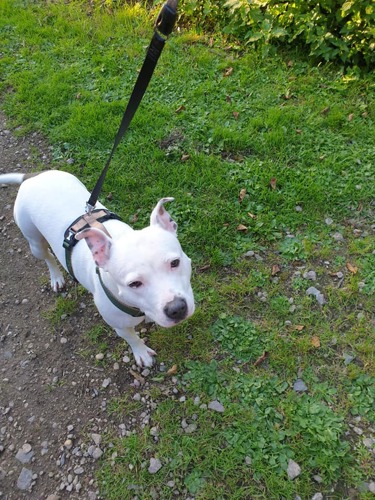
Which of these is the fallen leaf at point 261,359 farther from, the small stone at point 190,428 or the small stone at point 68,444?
the small stone at point 68,444

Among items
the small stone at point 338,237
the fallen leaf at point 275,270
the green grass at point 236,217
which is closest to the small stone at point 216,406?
the green grass at point 236,217

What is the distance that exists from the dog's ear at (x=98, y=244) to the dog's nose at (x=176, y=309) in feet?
1.89

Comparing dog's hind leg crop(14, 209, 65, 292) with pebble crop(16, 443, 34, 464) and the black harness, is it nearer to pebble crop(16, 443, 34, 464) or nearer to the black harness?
the black harness

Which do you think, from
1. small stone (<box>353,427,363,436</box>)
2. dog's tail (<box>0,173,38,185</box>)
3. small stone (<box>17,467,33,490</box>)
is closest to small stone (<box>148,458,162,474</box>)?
small stone (<box>17,467,33,490</box>)

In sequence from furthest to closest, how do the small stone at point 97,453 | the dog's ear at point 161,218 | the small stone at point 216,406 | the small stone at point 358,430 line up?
the small stone at point 216,406
the small stone at point 97,453
the small stone at point 358,430
the dog's ear at point 161,218

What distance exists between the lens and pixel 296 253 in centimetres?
439

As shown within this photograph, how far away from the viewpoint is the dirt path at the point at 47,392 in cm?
335

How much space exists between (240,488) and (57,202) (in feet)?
8.96

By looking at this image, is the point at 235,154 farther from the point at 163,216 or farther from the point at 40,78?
the point at 40,78

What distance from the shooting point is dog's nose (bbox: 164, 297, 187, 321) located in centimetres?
252

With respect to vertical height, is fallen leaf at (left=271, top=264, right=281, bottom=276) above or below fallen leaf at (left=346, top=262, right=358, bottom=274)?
below

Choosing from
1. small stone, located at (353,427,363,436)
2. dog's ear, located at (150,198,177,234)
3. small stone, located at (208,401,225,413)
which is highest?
dog's ear, located at (150,198,177,234)

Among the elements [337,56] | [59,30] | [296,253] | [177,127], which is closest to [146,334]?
[296,253]

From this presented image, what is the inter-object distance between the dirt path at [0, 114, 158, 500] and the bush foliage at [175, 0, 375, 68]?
4.64 m
